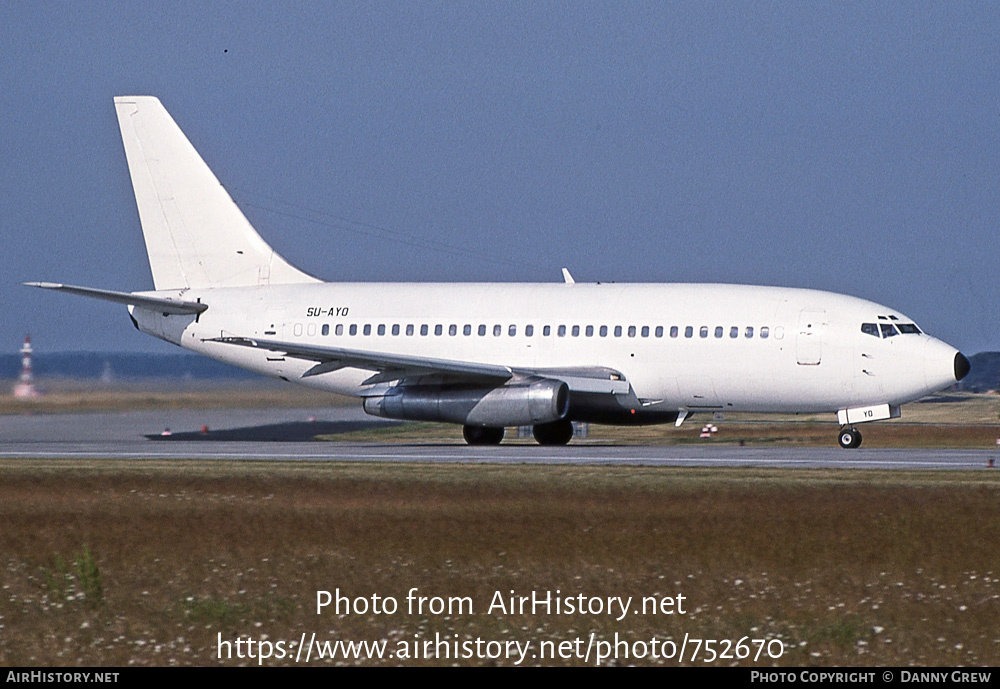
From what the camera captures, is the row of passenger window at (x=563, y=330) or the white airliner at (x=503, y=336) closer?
the white airliner at (x=503, y=336)

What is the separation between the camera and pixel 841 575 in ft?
46.3

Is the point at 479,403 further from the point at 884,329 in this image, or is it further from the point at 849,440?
the point at 884,329

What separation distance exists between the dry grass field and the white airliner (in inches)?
347

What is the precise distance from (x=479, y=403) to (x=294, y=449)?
431 cm

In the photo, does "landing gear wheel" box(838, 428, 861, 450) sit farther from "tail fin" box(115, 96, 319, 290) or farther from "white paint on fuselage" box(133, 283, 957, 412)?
"tail fin" box(115, 96, 319, 290)

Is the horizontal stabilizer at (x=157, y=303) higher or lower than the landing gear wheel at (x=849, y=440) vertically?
higher

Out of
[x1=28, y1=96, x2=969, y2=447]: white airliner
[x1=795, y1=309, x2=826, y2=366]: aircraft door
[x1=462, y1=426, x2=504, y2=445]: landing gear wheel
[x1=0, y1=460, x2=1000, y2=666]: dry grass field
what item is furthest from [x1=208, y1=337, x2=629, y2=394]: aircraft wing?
[x1=0, y1=460, x2=1000, y2=666]: dry grass field

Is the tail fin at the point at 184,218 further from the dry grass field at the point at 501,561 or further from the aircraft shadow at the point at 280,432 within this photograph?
the dry grass field at the point at 501,561

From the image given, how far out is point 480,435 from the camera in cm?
3609

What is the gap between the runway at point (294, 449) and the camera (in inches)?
1113

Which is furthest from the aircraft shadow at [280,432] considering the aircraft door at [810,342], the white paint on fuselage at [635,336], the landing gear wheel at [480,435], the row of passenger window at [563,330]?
the aircraft door at [810,342]

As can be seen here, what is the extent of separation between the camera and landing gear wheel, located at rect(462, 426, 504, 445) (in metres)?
36.1

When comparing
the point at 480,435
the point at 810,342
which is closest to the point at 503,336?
the point at 480,435

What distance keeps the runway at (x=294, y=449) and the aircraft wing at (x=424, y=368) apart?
5.05ft
